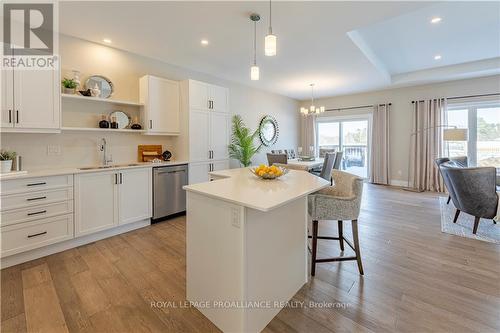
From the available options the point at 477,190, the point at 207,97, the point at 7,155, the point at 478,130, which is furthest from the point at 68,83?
the point at 478,130

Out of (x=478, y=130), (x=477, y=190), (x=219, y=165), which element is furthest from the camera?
(x=478, y=130)

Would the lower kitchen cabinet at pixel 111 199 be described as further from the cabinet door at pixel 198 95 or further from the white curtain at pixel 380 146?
the white curtain at pixel 380 146

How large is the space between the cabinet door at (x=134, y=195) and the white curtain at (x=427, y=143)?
636 cm

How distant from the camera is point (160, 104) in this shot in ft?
12.7

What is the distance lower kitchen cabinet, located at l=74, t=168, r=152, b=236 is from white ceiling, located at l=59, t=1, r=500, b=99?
190cm

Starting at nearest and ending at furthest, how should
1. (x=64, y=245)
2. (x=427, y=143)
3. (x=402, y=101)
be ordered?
(x=64, y=245)
(x=427, y=143)
(x=402, y=101)

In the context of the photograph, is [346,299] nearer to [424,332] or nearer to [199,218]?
[424,332]

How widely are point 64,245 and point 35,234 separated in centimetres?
35

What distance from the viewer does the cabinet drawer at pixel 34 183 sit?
7.64ft

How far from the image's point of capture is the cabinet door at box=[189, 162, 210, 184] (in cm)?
409

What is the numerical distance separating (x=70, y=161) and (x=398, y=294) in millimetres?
4128

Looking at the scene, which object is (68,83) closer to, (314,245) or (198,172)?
(198,172)

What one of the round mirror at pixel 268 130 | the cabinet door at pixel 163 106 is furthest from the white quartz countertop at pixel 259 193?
the round mirror at pixel 268 130

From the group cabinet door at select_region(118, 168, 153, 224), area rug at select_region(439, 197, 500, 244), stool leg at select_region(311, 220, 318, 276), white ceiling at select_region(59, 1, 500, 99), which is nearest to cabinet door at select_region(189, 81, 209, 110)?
white ceiling at select_region(59, 1, 500, 99)
